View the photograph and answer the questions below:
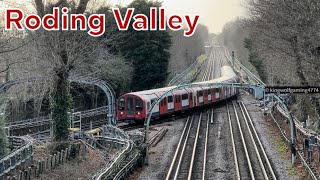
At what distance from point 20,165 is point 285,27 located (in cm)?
1920

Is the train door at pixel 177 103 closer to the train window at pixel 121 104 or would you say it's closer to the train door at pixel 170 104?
the train door at pixel 170 104

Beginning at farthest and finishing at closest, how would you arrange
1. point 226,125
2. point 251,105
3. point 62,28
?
1. point 251,105
2. point 226,125
3. point 62,28

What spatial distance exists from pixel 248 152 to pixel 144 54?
24.6m

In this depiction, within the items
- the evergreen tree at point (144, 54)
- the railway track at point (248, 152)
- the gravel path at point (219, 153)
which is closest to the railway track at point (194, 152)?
the gravel path at point (219, 153)

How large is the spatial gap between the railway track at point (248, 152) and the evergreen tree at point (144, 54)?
13.2 metres

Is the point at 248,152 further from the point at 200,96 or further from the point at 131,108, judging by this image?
the point at 200,96

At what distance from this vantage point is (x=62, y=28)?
70.1 feet

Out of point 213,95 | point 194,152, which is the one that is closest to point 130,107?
point 194,152

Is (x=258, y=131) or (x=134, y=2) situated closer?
(x=258, y=131)

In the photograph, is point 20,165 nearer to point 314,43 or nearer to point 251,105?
point 314,43

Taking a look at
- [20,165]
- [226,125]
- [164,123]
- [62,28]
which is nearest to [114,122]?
[164,123]

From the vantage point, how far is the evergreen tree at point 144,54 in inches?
1812

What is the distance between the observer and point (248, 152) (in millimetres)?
23828

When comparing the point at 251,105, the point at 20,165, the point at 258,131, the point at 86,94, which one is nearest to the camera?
the point at 20,165
